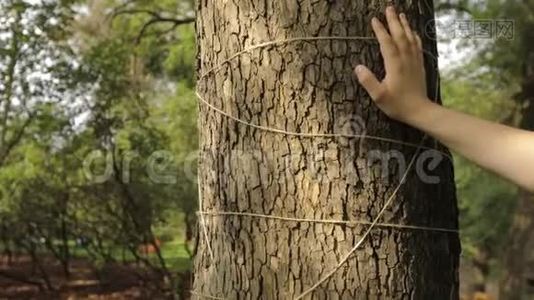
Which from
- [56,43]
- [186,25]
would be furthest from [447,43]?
[56,43]

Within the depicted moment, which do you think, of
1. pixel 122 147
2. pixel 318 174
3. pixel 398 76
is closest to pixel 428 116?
pixel 398 76

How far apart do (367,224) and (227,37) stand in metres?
0.48

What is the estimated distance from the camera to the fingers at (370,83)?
1.46 metres

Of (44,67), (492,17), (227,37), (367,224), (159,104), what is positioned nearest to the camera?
(367,224)

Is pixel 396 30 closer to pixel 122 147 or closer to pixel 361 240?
pixel 361 240

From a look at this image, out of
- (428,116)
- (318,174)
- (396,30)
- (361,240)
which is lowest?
(361,240)

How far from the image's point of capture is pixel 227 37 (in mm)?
1615

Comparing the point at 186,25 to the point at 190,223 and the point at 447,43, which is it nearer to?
the point at 190,223

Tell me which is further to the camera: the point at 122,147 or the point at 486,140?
the point at 122,147

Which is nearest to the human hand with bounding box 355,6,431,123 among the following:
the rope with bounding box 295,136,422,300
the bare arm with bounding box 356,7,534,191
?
the bare arm with bounding box 356,7,534,191

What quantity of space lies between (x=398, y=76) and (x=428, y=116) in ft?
0.31

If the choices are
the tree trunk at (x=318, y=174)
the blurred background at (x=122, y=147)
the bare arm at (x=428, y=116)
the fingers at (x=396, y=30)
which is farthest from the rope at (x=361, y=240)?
the blurred background at (x=122, y=147)

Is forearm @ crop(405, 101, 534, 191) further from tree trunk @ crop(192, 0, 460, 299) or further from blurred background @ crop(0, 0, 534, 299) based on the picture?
blurred background @ crop(0, 0, 534, 299)

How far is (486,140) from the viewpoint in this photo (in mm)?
1384
